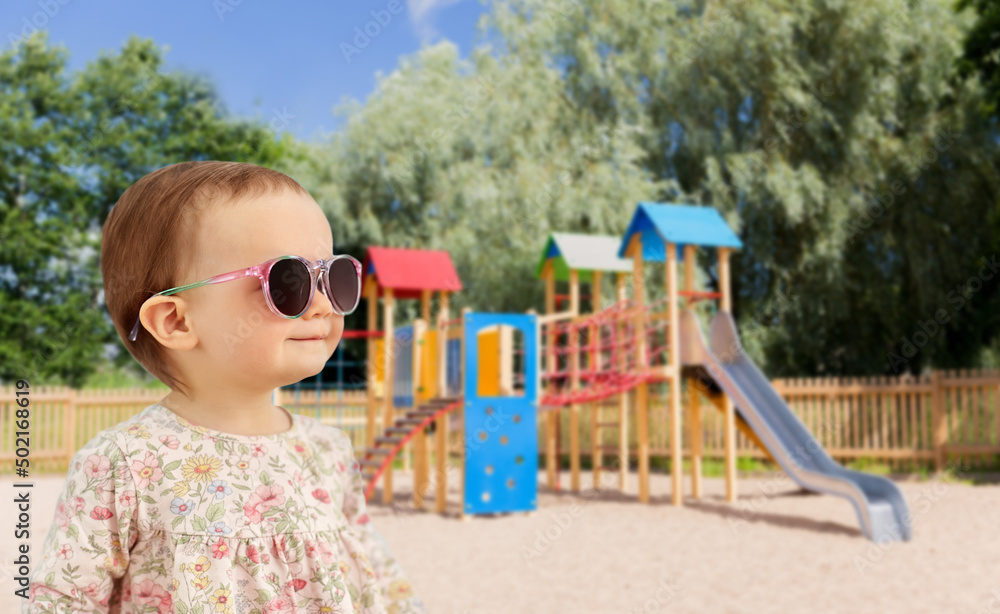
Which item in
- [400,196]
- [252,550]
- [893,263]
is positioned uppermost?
[400,196]

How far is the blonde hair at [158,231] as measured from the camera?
1.39m

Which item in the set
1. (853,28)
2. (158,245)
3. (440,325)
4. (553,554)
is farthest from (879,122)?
(158,245)

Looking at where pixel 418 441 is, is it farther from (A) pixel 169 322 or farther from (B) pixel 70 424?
(A) pixel 169 322

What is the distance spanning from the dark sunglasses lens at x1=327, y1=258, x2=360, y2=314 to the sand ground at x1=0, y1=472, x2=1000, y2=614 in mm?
3842

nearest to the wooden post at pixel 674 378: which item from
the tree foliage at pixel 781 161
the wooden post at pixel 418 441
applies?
the wooden post at pixel 418 441

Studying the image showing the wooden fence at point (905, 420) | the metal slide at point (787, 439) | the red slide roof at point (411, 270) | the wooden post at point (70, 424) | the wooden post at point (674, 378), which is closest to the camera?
the metal slide at point (787, 439)

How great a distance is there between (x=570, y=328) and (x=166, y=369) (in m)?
9.16

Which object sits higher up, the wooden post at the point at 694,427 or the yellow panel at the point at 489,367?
the yellow panel at the point at 489,367

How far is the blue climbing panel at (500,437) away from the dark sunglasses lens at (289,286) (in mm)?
7380

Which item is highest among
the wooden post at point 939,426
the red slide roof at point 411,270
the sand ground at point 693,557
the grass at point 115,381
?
the red slide roof at point 411,270

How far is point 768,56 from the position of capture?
53.7ft

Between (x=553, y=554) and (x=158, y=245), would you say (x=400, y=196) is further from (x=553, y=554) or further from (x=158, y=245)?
(x=158, y=245)

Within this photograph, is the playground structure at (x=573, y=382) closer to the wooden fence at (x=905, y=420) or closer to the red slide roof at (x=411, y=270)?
the red slide roof at (x=411, y=270)

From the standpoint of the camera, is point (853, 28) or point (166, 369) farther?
point (853, 28)
